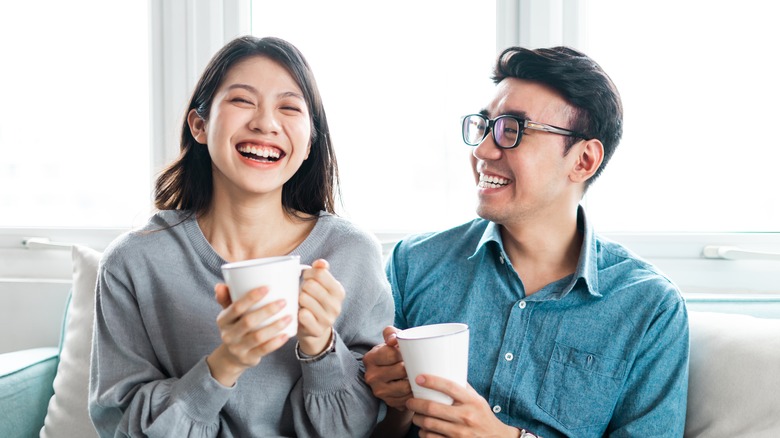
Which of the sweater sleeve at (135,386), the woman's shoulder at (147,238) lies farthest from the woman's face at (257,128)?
the sweater sleeve at (135,386)

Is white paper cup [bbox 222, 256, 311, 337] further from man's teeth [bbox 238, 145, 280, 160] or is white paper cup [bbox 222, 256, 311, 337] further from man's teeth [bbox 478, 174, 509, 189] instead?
man's teeth [bbox 478, 174, 509, 189]

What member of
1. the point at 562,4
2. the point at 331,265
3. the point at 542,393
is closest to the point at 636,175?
the point at 562,4

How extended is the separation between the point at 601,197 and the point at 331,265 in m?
1.15

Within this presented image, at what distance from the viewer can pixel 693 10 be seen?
2166 mm

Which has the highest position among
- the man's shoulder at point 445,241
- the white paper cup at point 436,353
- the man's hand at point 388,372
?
the man's shoulder at point 445,241

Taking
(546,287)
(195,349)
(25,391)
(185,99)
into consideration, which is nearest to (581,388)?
(546,287)

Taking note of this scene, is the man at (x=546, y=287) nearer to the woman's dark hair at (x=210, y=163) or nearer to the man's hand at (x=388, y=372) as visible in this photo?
the man's hand at (x=388, y=372)

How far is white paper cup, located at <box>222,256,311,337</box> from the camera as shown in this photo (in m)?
0.96

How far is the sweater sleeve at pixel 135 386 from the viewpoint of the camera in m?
1.21

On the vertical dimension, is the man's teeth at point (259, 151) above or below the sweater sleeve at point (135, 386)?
above

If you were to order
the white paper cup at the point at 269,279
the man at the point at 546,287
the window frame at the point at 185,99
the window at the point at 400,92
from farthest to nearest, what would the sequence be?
the window at the point at 400,92 < the window frame at the point at 185,99 < the man at the point at 546,287 < the white paper cup at the point at 269,279

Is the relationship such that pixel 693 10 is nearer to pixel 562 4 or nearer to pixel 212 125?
pixel 562 4

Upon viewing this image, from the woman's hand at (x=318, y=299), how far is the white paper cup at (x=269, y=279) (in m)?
0.07

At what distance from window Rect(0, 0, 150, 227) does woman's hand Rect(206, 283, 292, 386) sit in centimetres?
163
